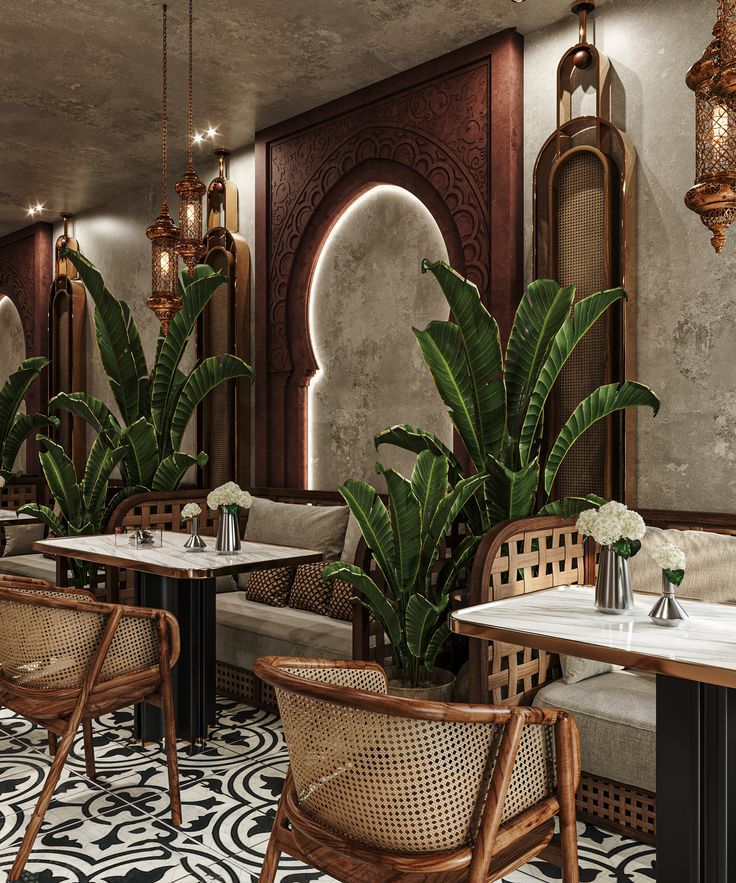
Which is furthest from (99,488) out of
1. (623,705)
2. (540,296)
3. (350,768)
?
(350,768)

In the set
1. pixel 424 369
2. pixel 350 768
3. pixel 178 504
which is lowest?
pixel 350 768

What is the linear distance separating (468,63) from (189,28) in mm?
1470

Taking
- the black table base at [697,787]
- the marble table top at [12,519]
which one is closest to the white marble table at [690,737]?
the black table base at [697,787]

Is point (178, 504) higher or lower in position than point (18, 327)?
lower

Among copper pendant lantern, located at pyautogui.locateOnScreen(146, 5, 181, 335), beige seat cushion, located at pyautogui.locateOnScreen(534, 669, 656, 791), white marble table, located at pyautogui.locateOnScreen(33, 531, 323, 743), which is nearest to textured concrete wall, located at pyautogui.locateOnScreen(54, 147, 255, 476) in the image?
copper pendant lantern, located at pyautogui.locateOnScreen(146, 5, 181, 335)

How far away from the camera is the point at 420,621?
314cm

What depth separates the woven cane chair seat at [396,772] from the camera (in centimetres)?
153

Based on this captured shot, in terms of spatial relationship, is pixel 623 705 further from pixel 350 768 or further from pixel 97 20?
pixel 97 20

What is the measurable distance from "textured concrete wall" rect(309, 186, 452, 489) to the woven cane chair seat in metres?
2.99

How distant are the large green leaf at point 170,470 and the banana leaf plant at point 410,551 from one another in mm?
2035

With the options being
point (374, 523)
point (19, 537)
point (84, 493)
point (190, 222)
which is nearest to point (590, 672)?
point (374, 523)

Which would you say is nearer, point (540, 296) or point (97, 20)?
point (540, 296)

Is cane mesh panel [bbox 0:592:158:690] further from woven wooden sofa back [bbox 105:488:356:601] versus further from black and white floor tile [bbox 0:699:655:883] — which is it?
woven wooden sofa back [bbox 105:488:356:601]

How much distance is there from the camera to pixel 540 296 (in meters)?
3.14
